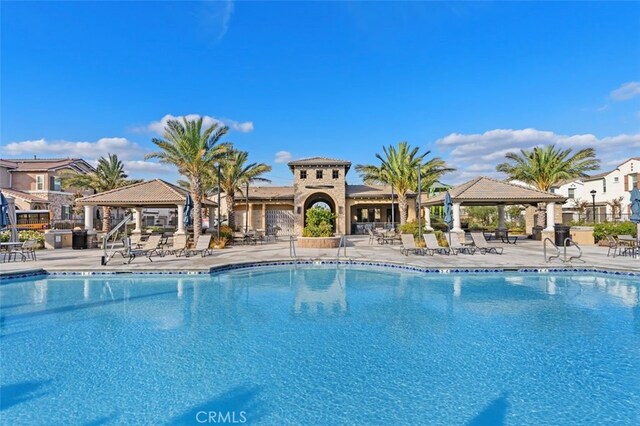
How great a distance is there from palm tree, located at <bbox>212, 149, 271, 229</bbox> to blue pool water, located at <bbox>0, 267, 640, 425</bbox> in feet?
53.0

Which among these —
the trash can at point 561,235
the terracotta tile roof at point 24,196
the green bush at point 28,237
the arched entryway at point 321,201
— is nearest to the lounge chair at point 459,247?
the trash can at point 561,235

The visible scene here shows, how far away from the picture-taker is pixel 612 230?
20.0 metres

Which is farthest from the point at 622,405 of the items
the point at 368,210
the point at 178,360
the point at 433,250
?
the point at 368,210

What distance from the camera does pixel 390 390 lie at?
4.44m

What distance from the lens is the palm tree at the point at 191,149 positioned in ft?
64.3

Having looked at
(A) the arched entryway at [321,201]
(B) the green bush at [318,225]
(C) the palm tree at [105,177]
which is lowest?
(B) the green bush at [318,225]

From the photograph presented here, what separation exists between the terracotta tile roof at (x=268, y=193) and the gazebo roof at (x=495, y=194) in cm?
1559

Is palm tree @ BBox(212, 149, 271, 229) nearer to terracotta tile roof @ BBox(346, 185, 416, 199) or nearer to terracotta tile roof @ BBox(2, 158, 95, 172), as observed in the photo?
terracotta tile roof @ BBox(346, 185, 416, 199)

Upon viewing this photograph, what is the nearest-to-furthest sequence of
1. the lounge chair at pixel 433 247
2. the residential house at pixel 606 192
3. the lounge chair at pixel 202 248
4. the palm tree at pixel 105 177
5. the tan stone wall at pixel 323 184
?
the lounge chair at pixel 433 247 < the lounge chair at pixel 202 248 < the palm tree at pixel 105 177 < the tan stone wall at pixel 323 184 < the residential house at pixel 606 192

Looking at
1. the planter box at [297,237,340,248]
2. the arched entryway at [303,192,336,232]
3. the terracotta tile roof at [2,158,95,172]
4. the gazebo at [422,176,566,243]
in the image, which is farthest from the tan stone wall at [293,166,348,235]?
the terracotta tile roof at [2,158,95,172]

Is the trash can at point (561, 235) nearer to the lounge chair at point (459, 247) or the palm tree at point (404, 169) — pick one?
the lounge chair at point (459, 247)

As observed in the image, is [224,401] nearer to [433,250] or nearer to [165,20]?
[433,250]

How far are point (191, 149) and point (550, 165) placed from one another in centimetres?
2461

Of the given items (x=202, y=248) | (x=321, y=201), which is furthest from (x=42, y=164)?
(x=202, y=248)
